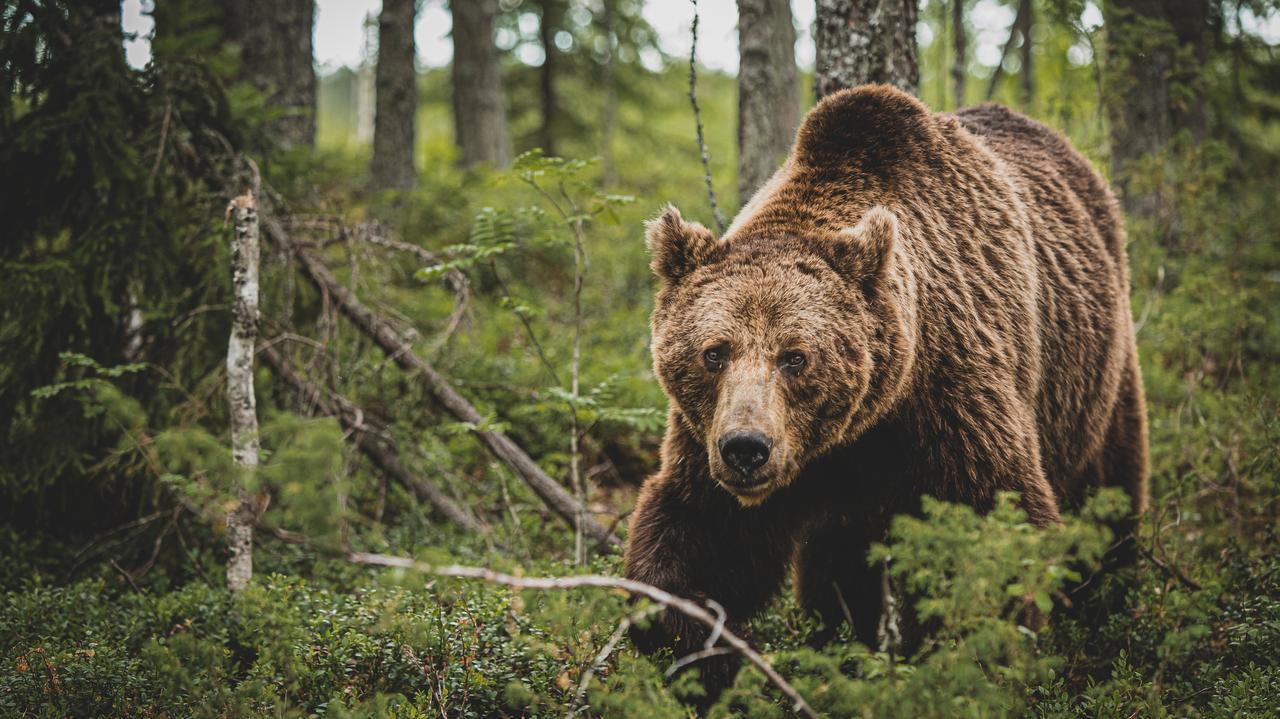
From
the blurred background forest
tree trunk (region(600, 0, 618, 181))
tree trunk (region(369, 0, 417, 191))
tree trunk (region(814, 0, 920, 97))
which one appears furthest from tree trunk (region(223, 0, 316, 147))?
tree trunk (region(814, 0, 920, 97))

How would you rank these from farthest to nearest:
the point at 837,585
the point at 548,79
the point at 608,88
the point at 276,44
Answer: the point at 548,79 → the point at 608,88 → the point at 276,44 → the point at 837,585

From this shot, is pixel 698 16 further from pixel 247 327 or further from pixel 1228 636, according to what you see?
pixel 1228 636

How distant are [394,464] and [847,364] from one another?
3.57m

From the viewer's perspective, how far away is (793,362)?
3.46m

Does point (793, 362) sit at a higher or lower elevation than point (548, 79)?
lower

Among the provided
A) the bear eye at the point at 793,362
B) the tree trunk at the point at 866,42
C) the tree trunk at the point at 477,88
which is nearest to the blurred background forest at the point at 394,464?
the tree trunk at the point at 866,42

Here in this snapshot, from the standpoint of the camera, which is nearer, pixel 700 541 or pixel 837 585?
pixel 700 541

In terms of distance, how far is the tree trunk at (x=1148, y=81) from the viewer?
8.37 meters

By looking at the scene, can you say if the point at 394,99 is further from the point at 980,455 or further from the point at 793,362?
the point at 980,455

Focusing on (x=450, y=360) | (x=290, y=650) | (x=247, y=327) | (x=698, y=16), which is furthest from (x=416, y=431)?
(x=698, y=16)

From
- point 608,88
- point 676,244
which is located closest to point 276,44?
point 608,88

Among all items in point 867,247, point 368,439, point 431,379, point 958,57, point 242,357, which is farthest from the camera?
point 958,57

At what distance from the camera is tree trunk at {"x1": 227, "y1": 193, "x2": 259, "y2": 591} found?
4258 mm

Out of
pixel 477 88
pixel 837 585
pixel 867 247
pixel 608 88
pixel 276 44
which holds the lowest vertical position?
pixel 837 585
